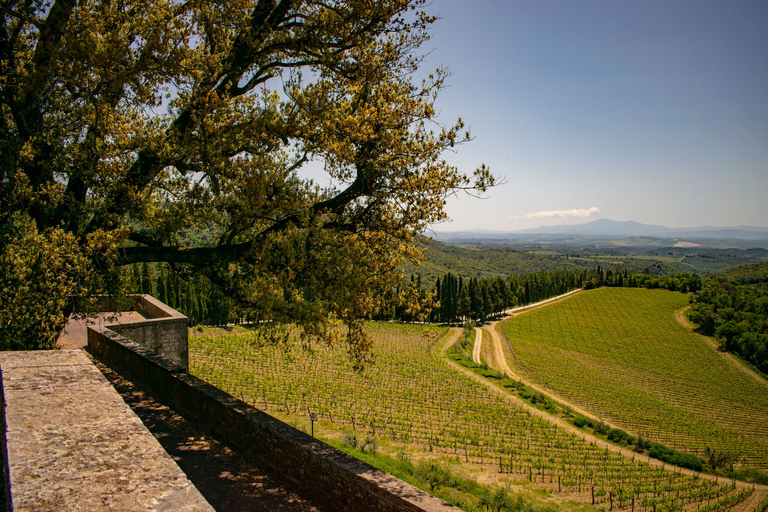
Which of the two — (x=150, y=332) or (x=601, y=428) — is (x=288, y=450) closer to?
(x=150, y=332)

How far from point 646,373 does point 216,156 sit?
74.8 m

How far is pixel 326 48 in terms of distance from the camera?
32.7 feet

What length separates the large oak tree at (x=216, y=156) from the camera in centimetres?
859

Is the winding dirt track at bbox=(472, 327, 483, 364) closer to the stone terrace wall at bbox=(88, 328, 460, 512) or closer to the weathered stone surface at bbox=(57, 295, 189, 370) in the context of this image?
the weathered stone surface at bbox=(57, 295, 189, 370)

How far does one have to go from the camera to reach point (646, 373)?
6425 centimetres

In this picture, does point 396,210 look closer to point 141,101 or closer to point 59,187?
point 141,101

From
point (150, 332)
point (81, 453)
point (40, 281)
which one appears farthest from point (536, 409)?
point (81, 453)

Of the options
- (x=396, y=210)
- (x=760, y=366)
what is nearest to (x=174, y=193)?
(x=396, y=210)

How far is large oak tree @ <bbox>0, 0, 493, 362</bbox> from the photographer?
859 centimetres

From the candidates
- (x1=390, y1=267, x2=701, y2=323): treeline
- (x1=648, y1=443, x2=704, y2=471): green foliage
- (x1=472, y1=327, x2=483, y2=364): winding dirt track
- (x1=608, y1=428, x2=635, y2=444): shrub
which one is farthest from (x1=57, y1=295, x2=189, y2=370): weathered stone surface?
(x1=472, y1=327, x2=483, y2=364): winding dirt track

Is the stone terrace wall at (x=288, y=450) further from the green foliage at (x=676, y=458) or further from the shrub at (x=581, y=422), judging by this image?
the shrub at (x=581, y=422)

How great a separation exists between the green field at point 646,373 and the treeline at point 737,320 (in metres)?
4.29

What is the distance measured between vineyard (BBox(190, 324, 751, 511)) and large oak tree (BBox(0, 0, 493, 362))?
31.0 feet

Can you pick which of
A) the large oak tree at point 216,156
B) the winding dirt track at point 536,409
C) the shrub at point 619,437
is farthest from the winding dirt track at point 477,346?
the large oak tree at point 216,156
